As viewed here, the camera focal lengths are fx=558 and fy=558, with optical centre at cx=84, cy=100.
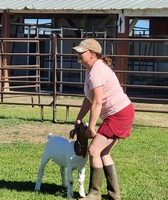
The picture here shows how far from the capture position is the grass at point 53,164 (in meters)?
6.01

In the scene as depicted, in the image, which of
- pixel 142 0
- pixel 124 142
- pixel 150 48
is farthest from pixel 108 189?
pixel 150 48

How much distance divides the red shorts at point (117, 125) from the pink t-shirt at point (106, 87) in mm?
48

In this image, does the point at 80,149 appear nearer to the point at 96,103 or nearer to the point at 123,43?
the point at 96,103

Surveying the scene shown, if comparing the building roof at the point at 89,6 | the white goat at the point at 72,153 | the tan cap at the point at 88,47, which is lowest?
the white goat at the point at 72,153

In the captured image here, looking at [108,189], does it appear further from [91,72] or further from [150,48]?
[150,48]

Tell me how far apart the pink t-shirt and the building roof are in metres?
12.9

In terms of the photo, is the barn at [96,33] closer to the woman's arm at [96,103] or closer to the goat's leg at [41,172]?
the goat's leg at [41,172]

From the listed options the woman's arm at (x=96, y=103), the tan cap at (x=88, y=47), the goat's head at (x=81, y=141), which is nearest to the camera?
the woman's arm at (x=96, y=103)

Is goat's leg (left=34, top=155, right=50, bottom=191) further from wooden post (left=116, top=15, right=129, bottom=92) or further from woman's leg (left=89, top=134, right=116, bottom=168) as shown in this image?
wooden post (left=116, top=15, right=129, bottom=92)

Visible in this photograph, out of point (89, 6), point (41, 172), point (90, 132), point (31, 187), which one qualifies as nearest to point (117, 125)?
point (90, 132)

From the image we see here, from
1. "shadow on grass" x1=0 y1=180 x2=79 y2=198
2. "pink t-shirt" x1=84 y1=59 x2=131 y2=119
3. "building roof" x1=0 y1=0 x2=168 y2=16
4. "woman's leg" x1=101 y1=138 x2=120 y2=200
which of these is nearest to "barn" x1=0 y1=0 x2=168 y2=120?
"building roof" x1=0 y1=0 x2=168 y2=16

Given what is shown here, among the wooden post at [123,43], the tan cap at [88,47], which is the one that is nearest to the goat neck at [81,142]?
the tan cap at [88,47]

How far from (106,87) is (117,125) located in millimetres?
380

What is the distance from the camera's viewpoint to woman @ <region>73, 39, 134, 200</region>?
17.2ft
